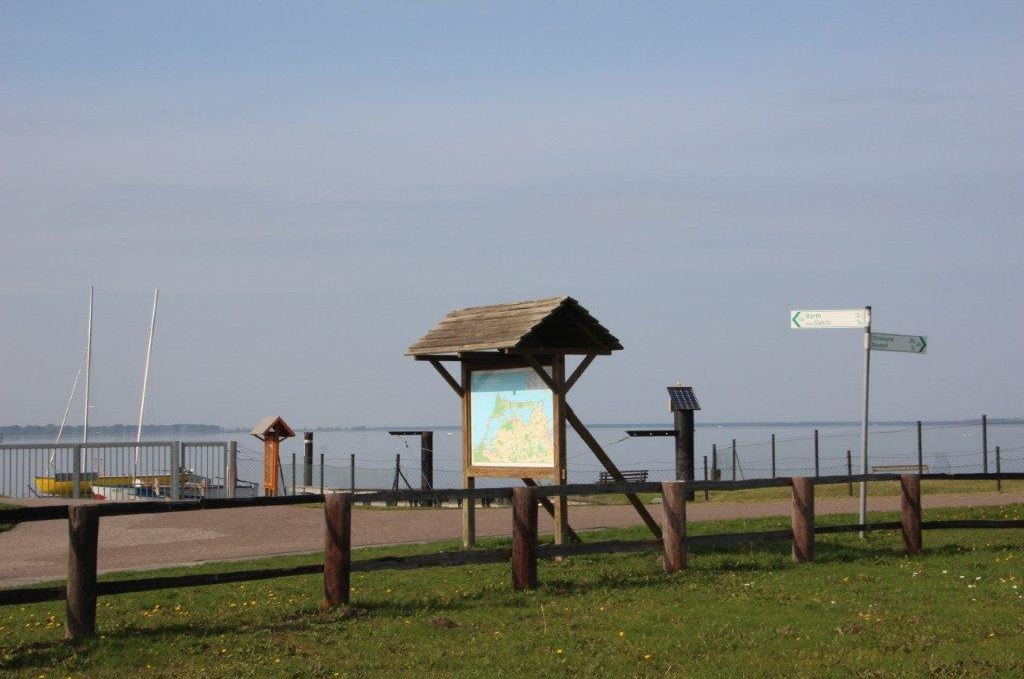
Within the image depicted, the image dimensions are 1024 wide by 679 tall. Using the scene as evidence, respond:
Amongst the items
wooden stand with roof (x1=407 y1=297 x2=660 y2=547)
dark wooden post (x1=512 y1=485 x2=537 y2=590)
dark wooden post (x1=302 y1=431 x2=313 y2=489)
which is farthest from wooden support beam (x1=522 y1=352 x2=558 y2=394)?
dark wooden post (x1=302 y1=431 x2=313 y2=489)

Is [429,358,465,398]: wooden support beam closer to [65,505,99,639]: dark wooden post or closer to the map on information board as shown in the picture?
the map on information board

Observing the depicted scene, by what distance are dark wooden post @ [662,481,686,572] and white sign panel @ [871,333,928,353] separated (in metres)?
4.73

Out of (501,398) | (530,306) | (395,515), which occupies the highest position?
(530,306)

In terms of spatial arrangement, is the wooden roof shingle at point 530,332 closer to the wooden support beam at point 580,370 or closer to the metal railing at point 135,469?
the wooden support beam at point 580,370

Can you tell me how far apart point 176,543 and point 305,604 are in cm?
869

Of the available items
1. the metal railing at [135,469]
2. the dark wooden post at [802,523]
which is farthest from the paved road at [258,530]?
the dark wooden post at [802,523]

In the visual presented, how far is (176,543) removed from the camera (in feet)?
62.5

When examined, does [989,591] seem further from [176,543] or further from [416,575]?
[176,543]

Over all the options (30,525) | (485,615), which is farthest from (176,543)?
(485,615)

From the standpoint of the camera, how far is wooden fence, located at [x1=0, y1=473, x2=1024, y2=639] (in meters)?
9.47

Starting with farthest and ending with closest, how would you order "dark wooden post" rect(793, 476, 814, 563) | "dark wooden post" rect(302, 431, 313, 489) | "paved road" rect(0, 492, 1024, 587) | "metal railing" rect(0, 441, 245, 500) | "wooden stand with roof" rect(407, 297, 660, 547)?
"dark wooden post" rect(302, 431, 313, 489) < "metal railing" rect(0, 441, 245, 500) < "paved road" rect(0, 492, 1024, 587) < "wooden stand with roof" rect(407, 297, 660, 547) < "dark wooden post" rect(793, 476, 814, 563)

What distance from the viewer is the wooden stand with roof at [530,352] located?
15438 millimetres

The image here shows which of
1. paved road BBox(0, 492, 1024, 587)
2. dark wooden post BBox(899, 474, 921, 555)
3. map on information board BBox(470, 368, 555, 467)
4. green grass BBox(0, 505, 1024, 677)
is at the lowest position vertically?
paved road BBox(0, 492, 1024, 587)

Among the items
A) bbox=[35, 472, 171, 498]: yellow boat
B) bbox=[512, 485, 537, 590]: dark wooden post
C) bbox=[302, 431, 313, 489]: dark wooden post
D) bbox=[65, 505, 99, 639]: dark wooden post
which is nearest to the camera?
bbox=[65, 505, 99, 639]: dark wooden post
